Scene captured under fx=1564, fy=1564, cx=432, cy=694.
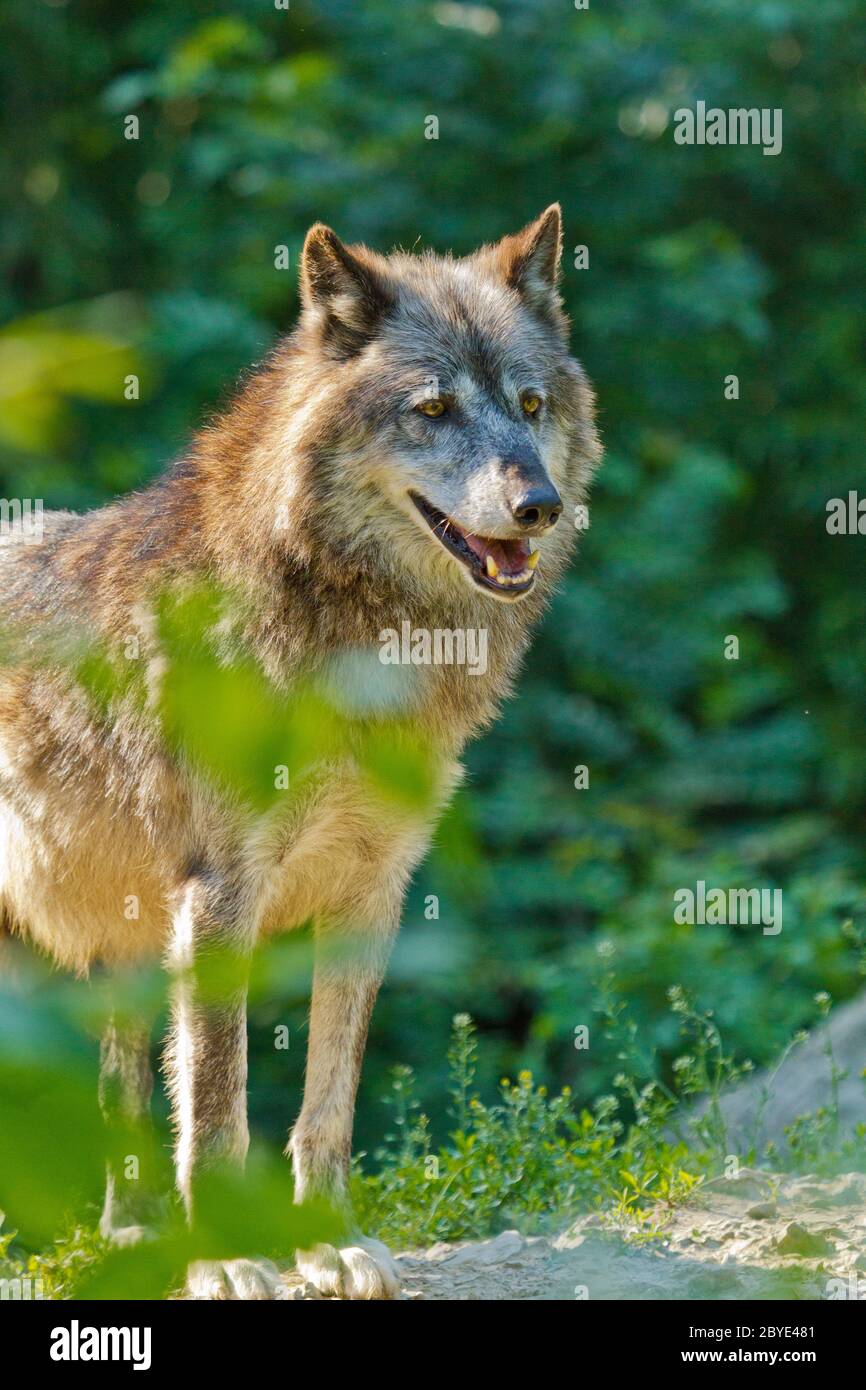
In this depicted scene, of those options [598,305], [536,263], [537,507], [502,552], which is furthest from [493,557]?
[598,305]

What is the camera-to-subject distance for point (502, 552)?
3684 mm

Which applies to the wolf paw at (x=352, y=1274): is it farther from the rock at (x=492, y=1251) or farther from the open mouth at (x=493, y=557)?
the open mouth at (x=493, y=557)

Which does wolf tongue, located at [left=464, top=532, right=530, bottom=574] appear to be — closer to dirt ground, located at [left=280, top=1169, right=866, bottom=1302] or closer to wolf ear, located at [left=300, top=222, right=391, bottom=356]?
wolf ear, located at [left=300, top=222, right=391, bottom=356]

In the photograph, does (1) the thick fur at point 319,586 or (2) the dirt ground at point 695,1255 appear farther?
(1) the thick fur at point 319,586

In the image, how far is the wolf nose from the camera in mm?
3480

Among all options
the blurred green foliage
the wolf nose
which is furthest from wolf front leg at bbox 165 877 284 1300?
the blurred green foliage

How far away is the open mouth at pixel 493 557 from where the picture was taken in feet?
11.9

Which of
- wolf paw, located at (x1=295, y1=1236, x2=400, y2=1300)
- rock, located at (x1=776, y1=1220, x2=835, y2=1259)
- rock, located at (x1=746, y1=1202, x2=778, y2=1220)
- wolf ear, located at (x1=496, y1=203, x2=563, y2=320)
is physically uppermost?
wolf ear, located at (x1=496, y1=203, x2=563, y2=320)

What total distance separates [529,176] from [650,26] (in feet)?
3.53

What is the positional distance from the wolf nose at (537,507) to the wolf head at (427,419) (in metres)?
0.02

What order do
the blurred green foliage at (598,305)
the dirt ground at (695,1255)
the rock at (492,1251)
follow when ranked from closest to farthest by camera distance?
the dirt ground at (695,1255) → the rock at (492,1251) → the blurred green foliage at (598,305)

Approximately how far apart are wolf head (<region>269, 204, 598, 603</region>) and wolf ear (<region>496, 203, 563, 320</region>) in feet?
0.07

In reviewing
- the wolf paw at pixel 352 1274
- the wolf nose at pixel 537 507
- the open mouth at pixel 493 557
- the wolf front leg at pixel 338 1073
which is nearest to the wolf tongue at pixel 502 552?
the open mouth at pixel 493 557
